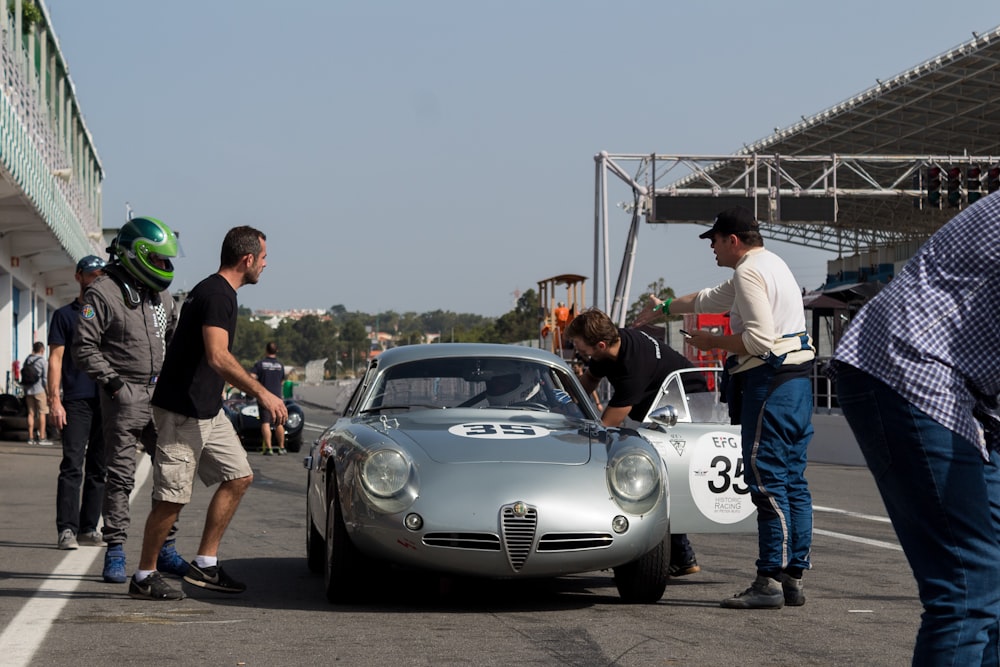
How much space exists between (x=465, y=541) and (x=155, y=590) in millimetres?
1554

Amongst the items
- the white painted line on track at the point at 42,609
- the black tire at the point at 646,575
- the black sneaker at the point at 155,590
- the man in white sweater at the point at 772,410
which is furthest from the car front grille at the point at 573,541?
the white painted line on track at the point at 42,609

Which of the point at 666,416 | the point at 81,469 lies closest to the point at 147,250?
the point at 81,469

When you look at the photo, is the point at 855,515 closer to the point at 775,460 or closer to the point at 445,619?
the point at 775,460

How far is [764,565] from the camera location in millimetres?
6602

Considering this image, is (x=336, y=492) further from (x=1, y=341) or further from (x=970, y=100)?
(x=970, y=100)

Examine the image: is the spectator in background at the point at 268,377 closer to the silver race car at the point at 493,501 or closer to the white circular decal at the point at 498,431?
the silver race car at the point at 493,501

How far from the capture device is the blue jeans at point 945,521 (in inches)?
128

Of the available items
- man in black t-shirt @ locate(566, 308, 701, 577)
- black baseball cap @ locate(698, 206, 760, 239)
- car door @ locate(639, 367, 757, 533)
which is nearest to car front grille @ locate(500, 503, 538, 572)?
car door @ locate(639, 367, 757, 533)

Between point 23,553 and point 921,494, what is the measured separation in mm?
6787

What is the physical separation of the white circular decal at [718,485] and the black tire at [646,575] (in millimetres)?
743

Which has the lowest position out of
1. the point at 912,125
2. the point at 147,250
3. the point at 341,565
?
the point at 341,565

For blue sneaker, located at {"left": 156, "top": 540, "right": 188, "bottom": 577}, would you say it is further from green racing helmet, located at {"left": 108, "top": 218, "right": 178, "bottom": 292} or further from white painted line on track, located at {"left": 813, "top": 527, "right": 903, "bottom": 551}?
white painted line on track, located at {"left": 813, "top": 527, "right": 903, "bottom": 551}

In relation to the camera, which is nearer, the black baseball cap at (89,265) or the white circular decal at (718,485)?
the white circular decal at (718,485)

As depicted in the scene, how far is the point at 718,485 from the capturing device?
752 centimetres
